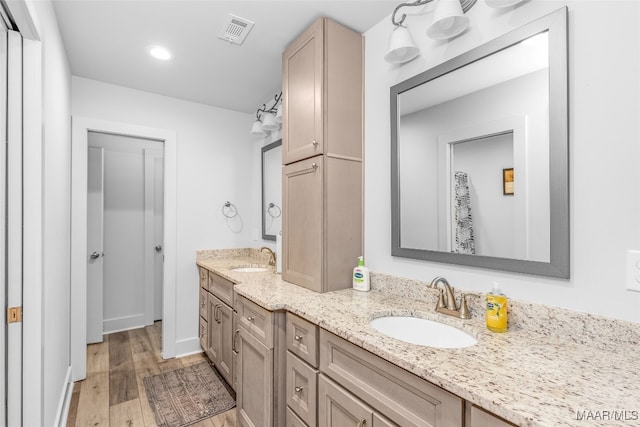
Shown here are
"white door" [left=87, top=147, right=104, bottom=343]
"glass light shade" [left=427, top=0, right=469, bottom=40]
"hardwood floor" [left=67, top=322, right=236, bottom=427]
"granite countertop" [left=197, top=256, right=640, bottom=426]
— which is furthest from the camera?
"white door" [left=87, top=147, right=104, bottom=343]

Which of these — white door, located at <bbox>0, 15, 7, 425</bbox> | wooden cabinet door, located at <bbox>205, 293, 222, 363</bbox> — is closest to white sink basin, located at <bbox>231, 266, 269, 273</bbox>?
wooden cabinet door, located at <bbox>205, 293, 222, 363</bbox>

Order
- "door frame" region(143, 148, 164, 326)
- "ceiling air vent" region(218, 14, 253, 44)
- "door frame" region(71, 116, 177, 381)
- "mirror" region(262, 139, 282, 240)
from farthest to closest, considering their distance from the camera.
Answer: "door frame" region(143, 148, 164, 326)
"mirror" region(262, 139, 282, 240)
"door frame" region(71, 116, 177, 381)
"ceiling air vent" region(218, 14, 253, 44)

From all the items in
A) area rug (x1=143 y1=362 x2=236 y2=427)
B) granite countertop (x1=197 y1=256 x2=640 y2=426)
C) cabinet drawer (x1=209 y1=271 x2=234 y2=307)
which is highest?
granite countertop (x1=197 y1=256 x2=640 y2=426)

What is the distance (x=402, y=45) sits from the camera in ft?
4.94

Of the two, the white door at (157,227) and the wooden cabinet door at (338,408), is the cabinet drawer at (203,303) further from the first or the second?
the wooden cabinet door at (338,408)

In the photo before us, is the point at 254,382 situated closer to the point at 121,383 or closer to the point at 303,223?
the point at 303,223

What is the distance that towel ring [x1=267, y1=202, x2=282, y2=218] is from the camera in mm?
2865

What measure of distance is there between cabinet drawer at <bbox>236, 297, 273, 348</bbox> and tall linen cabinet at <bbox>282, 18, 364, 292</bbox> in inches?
12.7

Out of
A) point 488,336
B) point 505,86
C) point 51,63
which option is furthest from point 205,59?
point 488,336

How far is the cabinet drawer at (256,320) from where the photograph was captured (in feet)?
5.09

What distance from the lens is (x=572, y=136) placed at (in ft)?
3.60

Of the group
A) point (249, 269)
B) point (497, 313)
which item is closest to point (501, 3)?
point (497, 313)

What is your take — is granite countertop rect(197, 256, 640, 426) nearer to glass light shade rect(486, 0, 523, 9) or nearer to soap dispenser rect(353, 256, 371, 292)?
soap dispenser rect(353, 256, 371, 292)

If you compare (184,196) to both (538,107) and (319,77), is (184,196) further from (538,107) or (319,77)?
(538,107)
